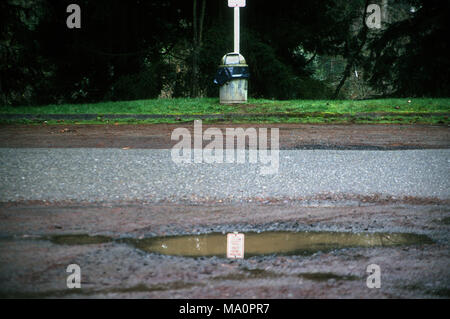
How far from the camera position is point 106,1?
60.5 feet

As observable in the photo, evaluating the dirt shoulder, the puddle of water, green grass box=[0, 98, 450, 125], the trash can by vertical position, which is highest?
the trash can

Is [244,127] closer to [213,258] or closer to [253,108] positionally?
[253,108]

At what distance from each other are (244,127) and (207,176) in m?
4.89

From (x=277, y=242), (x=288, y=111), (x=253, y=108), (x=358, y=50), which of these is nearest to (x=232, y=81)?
(x=253, y=108)

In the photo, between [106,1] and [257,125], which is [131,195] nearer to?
[257,125]

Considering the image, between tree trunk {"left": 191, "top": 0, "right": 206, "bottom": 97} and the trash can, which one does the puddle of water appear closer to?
the trash can

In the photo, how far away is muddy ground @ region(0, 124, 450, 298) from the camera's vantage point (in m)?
2.90

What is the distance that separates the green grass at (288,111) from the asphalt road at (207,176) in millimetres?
4272

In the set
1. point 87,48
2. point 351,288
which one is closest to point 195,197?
point 351,288

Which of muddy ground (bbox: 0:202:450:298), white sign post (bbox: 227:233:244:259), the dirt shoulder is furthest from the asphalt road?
white sign post (bbox: 227:233:244:259)

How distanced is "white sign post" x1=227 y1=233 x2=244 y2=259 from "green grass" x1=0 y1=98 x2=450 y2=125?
7752 mm

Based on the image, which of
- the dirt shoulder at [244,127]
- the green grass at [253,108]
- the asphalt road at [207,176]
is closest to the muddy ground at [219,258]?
the asphalt road at [207,176]

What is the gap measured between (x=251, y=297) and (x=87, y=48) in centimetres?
1698

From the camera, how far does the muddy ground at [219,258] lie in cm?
290
